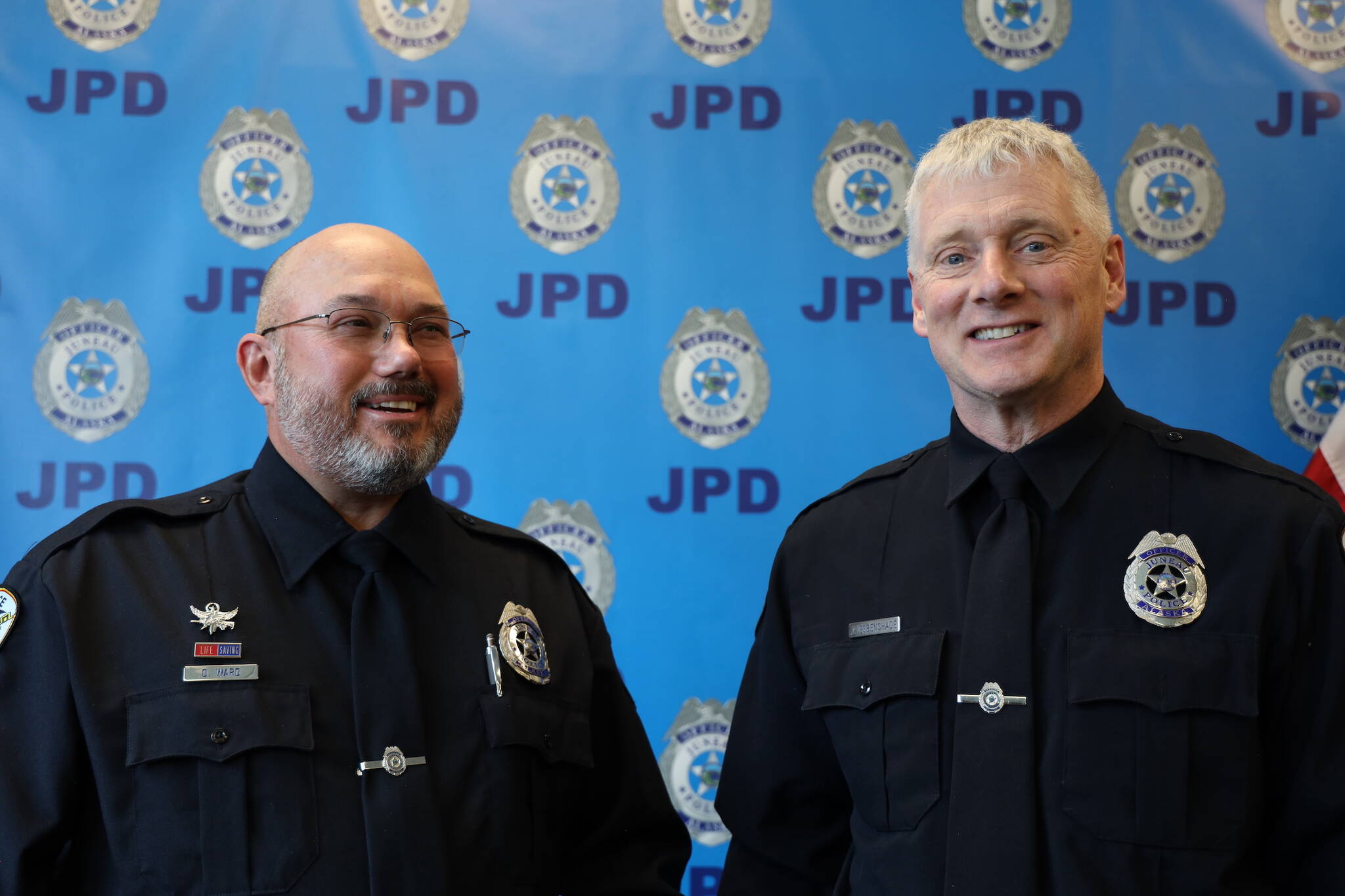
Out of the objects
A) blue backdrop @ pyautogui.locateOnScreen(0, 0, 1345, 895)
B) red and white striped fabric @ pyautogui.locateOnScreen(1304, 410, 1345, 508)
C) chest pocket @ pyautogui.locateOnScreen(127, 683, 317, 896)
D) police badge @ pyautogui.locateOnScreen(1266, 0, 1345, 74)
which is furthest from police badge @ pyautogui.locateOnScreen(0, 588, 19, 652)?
police badge @ pyautogui.locateOnScreen(1266, 0, 1345, 74)

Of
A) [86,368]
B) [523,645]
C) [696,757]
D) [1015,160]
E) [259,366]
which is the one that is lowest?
[696,757]

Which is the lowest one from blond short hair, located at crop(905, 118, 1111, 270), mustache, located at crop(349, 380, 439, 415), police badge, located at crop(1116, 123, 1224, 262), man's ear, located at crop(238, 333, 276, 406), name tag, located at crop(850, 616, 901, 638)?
name tag, located at crop(850, 616, 901, 638)

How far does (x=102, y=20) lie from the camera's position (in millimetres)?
3029

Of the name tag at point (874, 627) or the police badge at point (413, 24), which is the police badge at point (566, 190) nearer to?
the police badge at point (413, 24)

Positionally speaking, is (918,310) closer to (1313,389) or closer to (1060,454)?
(1060,454)

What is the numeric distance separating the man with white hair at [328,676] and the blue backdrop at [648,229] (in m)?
0.82

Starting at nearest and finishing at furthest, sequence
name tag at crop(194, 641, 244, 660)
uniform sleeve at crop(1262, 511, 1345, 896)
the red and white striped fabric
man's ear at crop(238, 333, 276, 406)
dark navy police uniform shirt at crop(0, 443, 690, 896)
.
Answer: uniform sleeve at crop(1262, 511, 1345, 896)
dark navy police uniform shirt at crop(0, 443, 690, 896)
name tag at crop(194, 641, 244, 660)
man's ear at crop(238, 333, 276, 406)
the red and white striped fabric

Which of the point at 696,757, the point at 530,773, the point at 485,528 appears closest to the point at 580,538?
the point at 696,757

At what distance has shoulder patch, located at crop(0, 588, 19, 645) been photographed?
1804mm

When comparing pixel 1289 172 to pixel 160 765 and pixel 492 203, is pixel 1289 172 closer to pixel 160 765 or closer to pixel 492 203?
pixel 492 203

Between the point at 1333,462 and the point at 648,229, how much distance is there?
177cm

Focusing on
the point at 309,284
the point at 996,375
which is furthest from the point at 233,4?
the point at 996,375

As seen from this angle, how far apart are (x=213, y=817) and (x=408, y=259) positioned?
0.94 m

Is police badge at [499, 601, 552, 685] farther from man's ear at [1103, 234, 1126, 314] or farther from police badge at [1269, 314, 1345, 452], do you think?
police badge at [1269, 314, 1345, 452]
